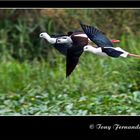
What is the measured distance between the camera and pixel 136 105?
5.97 metres

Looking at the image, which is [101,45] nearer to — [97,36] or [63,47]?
[97,36]

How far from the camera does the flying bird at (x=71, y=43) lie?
5.98m

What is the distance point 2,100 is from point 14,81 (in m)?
0.33

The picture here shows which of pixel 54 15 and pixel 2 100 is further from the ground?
pixel 54 15

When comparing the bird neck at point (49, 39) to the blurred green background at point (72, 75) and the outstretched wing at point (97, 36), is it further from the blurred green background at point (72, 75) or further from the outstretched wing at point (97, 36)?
the outstretched wing at point (97, 36)

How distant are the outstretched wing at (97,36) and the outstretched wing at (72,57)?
0.12 m

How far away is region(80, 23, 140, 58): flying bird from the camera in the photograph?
19.5 ft

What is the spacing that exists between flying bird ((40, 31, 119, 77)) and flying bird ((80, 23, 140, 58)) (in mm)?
32

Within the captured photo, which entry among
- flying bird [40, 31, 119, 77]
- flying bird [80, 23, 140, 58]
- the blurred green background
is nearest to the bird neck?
flying bird [40, 31, 119, 77]
